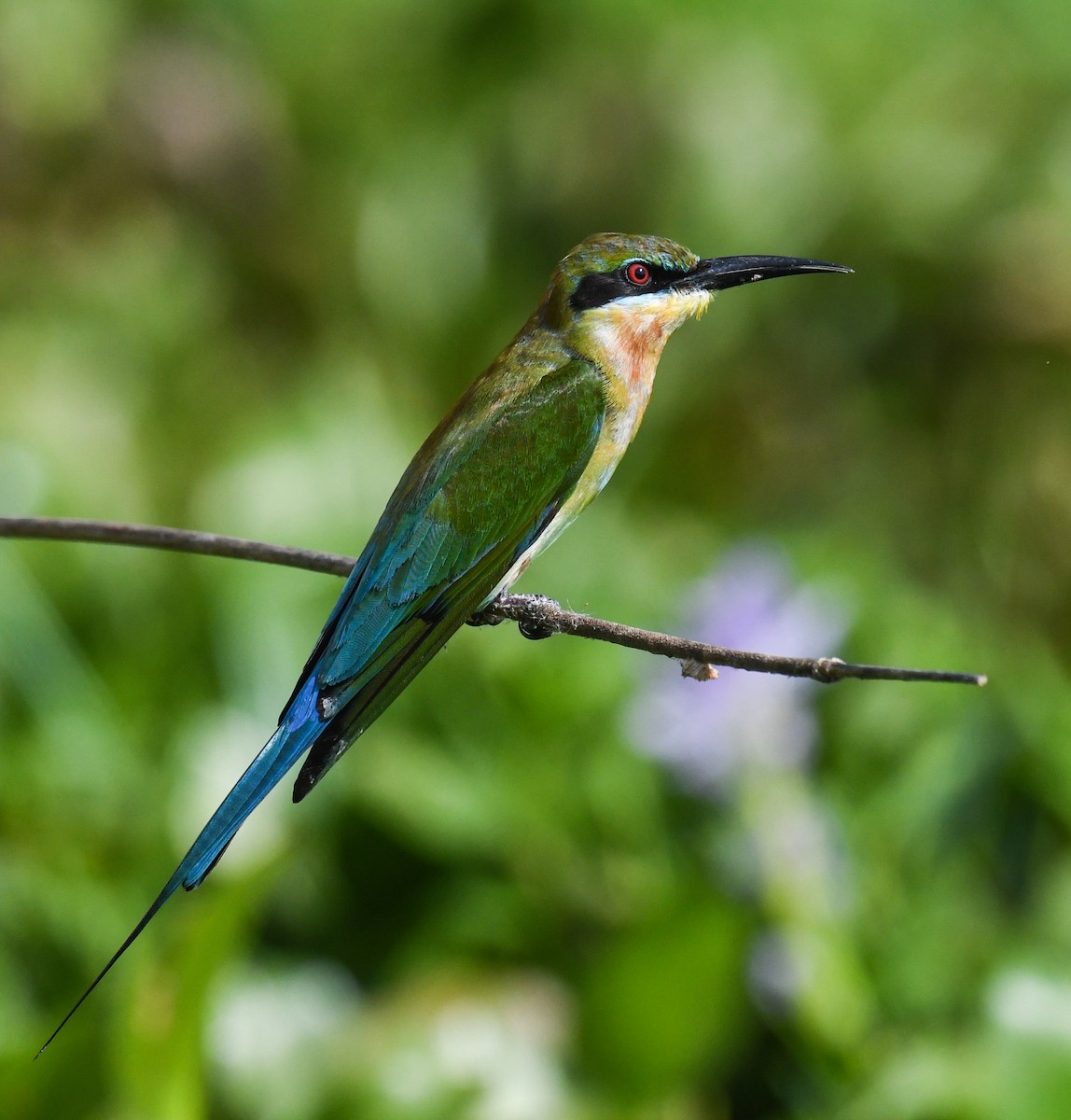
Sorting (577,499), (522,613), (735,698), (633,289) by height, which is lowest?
(735,698)

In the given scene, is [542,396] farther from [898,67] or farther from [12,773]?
[898,67]

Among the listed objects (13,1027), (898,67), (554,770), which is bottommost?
(13,1027)

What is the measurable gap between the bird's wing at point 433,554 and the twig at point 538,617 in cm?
5

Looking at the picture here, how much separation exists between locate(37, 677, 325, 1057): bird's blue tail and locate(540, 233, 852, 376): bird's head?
0.42 m

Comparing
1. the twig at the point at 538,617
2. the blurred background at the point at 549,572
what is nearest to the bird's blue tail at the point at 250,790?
the twig at the point at 538,617

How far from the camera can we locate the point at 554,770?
7.23 ft

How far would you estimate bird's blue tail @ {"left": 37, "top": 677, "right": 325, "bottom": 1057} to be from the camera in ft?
3.73

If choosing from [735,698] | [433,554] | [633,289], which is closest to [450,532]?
[433,554]

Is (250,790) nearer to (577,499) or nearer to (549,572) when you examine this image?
(577,499)

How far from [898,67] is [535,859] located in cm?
230

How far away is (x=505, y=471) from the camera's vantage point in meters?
1.41

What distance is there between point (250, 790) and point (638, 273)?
576 mm

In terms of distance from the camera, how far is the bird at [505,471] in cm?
129

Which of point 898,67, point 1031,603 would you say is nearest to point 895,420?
point 1031,603
